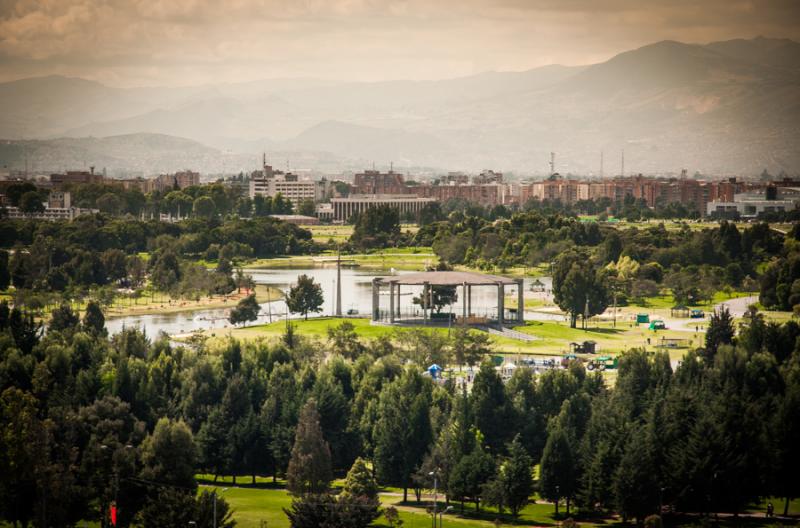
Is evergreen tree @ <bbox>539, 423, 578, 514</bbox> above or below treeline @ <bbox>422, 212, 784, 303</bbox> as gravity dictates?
below

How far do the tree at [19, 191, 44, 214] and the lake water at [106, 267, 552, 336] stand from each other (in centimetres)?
3926

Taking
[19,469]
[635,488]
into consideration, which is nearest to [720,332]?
[635,488]

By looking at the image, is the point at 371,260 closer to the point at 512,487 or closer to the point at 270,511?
the point at 512,487

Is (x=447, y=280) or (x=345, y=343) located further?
(x=447, y=280)

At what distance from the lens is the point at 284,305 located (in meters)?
65.5

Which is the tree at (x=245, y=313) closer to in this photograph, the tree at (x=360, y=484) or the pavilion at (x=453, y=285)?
the pavilion at (x=453, y=285)

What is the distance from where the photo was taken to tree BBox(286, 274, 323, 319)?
193ft

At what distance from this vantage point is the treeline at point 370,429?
2834 cm

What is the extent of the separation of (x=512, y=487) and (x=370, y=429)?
217 inches

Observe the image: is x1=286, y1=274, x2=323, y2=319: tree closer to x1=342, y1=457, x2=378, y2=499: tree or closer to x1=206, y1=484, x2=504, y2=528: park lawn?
x1=206, y1=484, x2=504, y2=528: park lawn

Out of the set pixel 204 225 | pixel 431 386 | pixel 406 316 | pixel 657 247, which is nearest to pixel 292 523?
pixel 431 386

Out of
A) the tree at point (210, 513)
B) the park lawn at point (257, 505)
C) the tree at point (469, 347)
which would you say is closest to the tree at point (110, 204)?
the tree at point (469, 347)

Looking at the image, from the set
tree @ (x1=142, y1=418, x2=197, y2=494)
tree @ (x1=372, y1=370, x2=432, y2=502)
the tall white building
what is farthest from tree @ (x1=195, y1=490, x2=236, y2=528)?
the tall white building

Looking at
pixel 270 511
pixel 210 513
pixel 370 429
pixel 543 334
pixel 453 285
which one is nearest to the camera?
pixel 210 513
